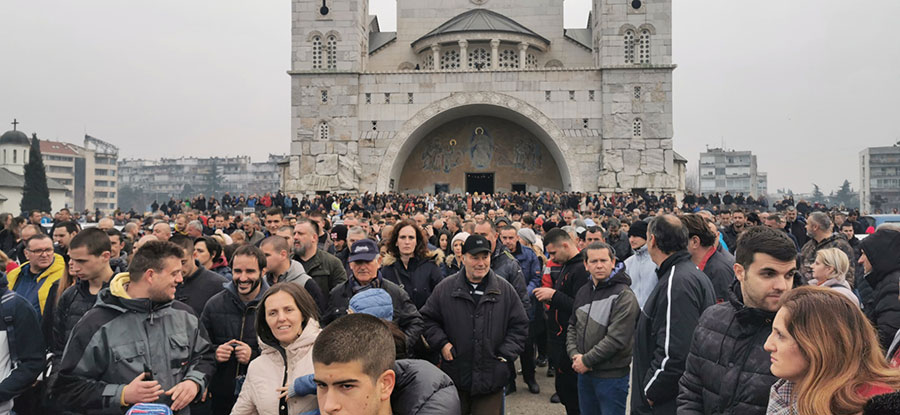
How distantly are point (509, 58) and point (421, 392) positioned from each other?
32.3m

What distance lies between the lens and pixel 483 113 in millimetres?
31953

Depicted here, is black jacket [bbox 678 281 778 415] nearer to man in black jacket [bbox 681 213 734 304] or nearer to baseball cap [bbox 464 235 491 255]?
man in black jacket [bbox 681 213 734 304]

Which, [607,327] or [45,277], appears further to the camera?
[45,277]

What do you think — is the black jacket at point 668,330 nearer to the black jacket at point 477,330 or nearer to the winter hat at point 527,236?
the black jacket at point 477,330

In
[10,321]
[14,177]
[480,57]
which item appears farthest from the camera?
[14,177]

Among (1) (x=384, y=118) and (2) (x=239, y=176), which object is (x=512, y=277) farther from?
(2) (x=239, y=176)

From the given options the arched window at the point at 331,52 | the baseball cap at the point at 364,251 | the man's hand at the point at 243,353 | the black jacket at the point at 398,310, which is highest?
the arched window at the point at 331,52

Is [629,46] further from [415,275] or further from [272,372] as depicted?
[272,372]

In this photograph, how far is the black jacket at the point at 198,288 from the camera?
4.82 meters

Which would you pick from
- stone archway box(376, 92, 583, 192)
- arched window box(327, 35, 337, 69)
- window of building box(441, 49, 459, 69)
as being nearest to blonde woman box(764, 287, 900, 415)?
stone archway box(376, 92, 583, 192)

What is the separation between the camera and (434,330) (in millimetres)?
4434

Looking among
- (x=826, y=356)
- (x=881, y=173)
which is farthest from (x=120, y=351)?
(x=881, y=173)

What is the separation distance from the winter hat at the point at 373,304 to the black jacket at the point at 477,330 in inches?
41.5

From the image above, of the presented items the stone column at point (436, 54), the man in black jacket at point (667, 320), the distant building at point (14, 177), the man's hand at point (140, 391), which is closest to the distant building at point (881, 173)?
the stone column at point (436, 54)
